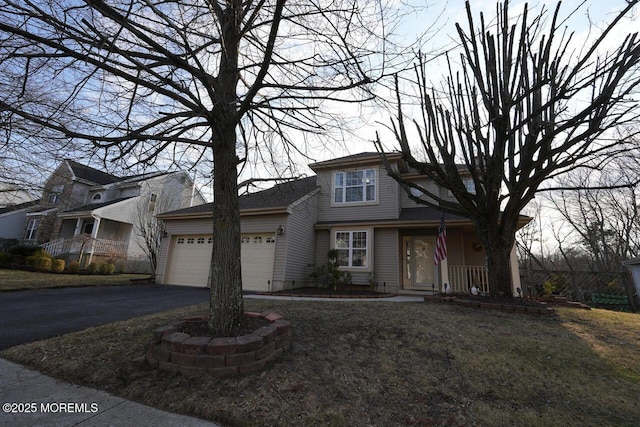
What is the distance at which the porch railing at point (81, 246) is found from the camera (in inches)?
627

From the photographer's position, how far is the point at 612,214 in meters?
19.7

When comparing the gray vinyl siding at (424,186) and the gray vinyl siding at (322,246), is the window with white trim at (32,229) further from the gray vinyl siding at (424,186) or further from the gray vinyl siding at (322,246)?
the gray vinyl siding at (424,186)

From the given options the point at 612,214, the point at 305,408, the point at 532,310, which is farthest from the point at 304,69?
the point at 612,214

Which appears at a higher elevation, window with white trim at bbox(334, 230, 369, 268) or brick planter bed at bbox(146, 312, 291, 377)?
window with white trim at bbox(334, 230, 369, 268)

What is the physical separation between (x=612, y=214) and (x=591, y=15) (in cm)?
2209

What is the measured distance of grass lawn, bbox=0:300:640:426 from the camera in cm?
220

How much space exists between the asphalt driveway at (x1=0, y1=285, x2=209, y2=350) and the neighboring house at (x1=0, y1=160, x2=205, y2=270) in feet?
35.3

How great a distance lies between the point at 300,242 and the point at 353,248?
2.16 m

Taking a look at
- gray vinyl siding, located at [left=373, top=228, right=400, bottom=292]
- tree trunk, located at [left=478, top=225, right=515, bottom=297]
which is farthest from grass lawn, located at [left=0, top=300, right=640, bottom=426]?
gray vinyl siding, located at [left=373, top=228, right=400, bottom=292]

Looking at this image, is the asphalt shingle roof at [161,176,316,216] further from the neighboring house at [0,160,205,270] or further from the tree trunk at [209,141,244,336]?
the neighboring house at [0,160,205,270]

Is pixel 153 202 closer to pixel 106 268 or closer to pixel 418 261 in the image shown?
pixel 106 268

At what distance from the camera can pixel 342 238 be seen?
11492 mm

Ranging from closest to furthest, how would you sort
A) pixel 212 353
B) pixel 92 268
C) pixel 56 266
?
pixel 212 353
pixel 56 266
pixel 92 268

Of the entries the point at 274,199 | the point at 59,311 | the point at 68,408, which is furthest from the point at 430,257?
the point at 59,311
